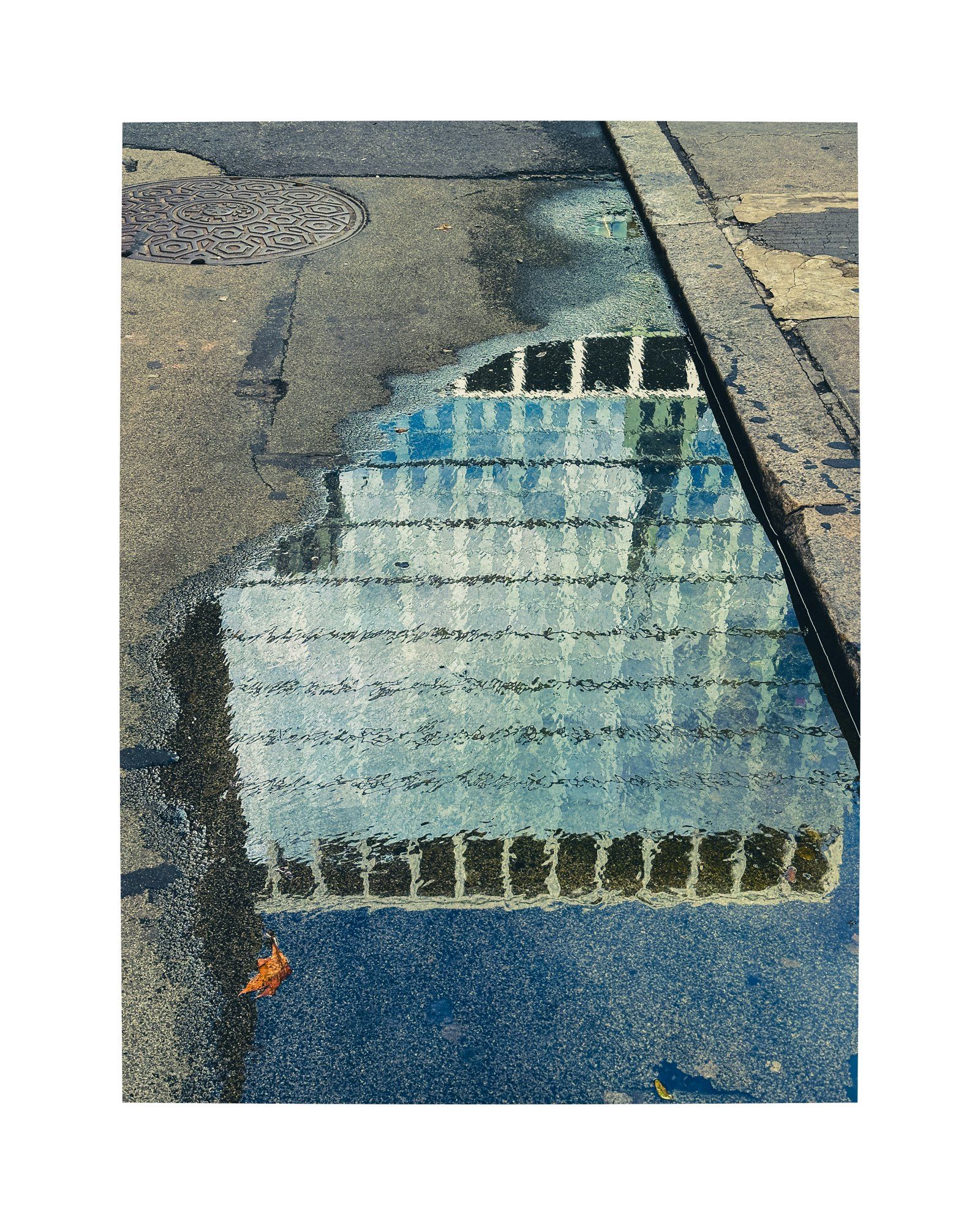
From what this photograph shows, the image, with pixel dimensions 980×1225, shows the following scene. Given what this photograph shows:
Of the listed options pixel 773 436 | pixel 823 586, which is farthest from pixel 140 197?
pixel 823 586

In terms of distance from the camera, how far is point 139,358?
4.47m

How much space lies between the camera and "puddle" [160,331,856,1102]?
209cm

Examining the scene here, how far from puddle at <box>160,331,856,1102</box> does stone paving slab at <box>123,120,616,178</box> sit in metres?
3.06

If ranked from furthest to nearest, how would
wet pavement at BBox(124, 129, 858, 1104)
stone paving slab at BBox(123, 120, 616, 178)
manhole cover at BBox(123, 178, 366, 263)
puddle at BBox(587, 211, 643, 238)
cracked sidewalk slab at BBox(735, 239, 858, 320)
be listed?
stone paving slab at BBox(123, 120, 616, 178) → puddle at BBox(587, 211, 643, 238) → manhole cover at BBox(123, 178, 366, 263) → cracked sidewalk slab at BBox(735, 239, 858, 320) → wet pavement at BBox(124, 129, 858, 1104)

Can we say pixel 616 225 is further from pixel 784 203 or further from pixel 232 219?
pixel 232 219

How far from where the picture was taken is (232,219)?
19.0ft

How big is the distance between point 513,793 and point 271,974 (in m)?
0.69

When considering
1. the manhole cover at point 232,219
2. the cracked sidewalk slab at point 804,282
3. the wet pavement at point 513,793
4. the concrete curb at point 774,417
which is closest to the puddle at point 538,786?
the wet pavement at point 513,793

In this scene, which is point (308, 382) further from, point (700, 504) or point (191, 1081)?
point (191, 1081)

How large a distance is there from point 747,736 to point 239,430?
2179 mm

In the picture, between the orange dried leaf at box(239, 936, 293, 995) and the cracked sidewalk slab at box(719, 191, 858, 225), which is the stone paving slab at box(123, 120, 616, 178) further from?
the orange dried leaf at box(239, 936, 293, 995)

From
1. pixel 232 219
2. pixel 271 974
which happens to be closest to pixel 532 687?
pixel 271 974

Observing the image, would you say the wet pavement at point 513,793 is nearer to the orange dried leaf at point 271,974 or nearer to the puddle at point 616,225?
the orange dried leaf at point 271,974

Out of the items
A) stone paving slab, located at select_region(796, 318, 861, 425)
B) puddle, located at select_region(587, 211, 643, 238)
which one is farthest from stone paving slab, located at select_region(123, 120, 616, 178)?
stone paving slab, located at select_region(796, 318, 861, 425)
